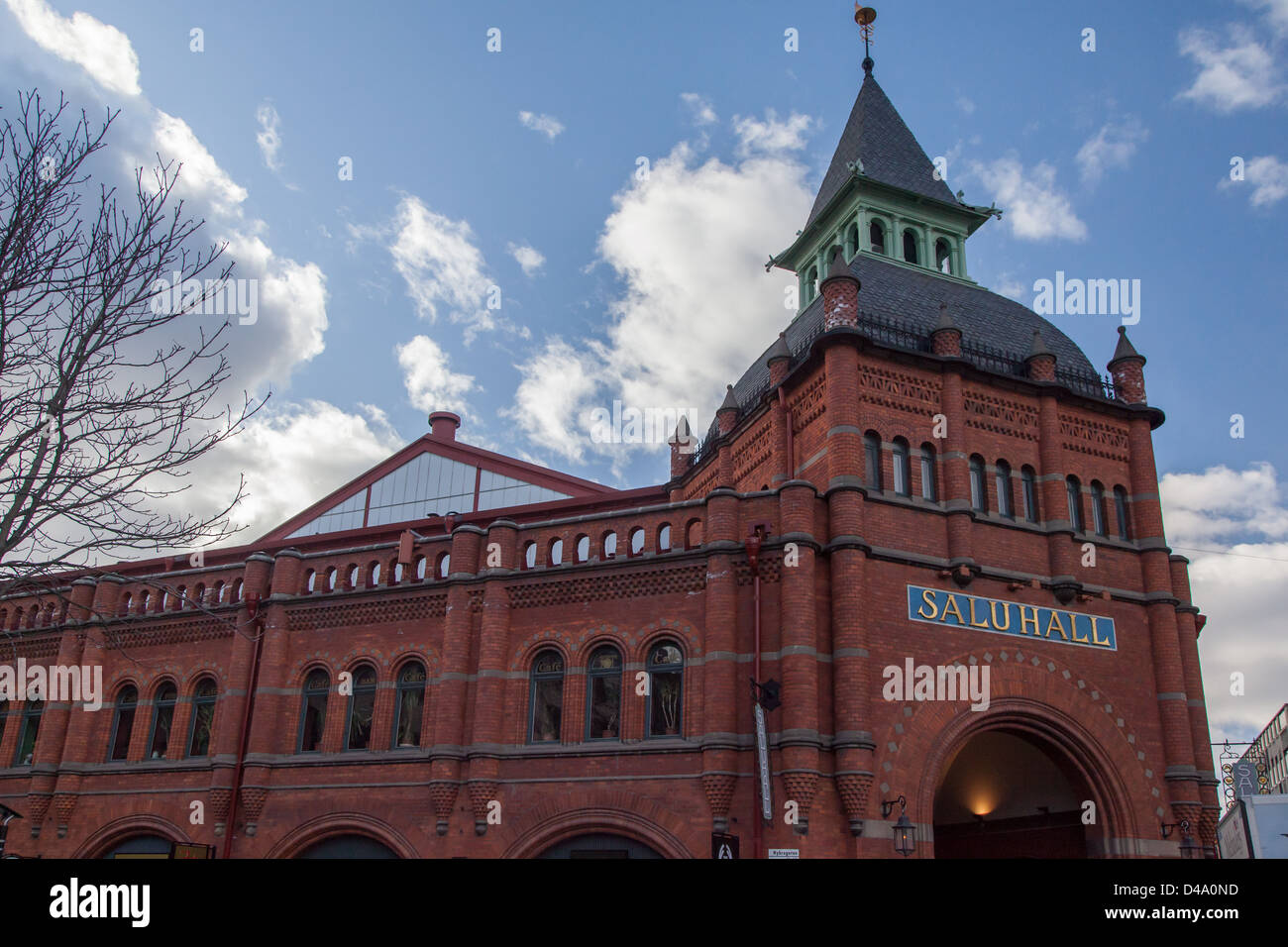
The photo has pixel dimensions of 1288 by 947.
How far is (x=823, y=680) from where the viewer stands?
19.4m

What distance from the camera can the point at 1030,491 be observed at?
2323cm

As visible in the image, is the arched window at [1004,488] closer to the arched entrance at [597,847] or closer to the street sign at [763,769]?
the street sign at [763,769]

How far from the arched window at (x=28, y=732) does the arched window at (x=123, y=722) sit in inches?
86.3

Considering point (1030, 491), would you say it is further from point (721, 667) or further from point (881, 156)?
point (881, 156)

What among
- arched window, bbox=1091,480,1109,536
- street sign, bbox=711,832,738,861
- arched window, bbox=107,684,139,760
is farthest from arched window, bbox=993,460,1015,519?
arched window, bbox=107,684,139,760

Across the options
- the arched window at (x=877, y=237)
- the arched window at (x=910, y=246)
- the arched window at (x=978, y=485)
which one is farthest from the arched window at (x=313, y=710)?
the arched window at (x=910, y=246)

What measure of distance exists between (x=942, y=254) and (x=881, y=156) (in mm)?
3708

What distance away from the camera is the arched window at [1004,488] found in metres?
22.8

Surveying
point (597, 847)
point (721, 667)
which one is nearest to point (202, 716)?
point (597, 847)

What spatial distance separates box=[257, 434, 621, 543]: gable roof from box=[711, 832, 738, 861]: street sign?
706 inches

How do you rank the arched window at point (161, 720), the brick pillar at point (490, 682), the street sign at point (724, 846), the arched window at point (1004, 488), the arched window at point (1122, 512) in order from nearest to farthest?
the street sign at point (724, 846)
the brick pillar at point (490, 682)
the arched window at point (1004, 488)
the arched window at point (1122, 512)
the arched window at point (161, 720)
